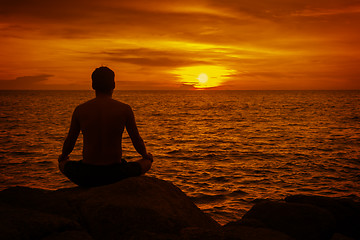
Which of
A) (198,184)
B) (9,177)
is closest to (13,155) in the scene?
(9,177)

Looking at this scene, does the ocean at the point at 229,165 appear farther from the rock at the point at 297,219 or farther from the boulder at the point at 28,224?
the boulder at the point at 28,224

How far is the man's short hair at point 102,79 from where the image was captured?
5332 millimetres

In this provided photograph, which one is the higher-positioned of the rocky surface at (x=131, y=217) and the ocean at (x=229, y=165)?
the rocky surface at (x=131, y=217)

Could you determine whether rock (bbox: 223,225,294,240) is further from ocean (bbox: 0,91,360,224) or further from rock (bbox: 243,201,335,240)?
ocean (bbox: 0,91,360,224)

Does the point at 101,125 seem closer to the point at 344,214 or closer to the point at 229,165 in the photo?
the point at 344,214

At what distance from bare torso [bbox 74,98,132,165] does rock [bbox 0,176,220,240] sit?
1.79 feet

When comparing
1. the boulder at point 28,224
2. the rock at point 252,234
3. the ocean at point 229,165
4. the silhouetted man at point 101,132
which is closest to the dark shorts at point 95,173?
the silhouetted man at point 101,132

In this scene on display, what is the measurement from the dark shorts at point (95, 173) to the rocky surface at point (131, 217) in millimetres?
196

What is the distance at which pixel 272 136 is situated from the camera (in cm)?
3206

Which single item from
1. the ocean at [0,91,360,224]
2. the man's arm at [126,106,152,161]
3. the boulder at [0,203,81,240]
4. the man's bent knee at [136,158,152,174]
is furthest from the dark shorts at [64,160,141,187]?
the ocean at [0,91,360,224]

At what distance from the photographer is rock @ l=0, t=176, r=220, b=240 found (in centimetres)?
403

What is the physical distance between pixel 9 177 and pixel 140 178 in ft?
43.5

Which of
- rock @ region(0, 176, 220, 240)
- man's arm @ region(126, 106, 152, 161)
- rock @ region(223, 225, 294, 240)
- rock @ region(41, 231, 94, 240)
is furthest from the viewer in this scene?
man's arm @ region(126, 106, 152, 161)

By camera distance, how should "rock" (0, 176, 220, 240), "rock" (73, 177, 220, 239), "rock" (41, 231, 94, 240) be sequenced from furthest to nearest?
"rock" (73, 177, 220, 239), "rock" (0, 176, 220, 240), "rock" (41, 231, 94, 240)
